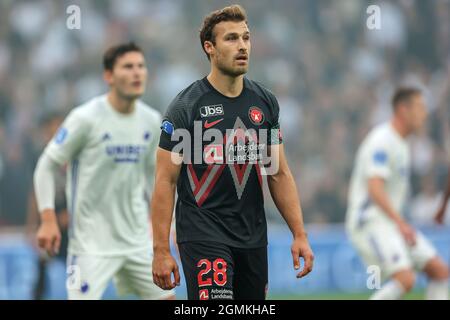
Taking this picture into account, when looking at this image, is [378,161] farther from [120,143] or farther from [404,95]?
[120,143]

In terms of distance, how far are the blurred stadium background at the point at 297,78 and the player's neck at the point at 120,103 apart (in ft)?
19.9

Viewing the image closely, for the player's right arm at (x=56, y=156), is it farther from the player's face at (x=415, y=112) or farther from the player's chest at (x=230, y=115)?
the player's face at (x=415, y=112)

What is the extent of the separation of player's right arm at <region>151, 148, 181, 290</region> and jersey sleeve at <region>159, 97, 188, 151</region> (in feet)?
0.17

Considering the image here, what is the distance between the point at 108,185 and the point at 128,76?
98 centimetres

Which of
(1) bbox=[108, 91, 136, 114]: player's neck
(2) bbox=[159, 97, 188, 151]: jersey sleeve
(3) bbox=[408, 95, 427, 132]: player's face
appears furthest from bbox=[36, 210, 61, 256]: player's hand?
(3) bbox=[408, 95, 427, 132]: player's face

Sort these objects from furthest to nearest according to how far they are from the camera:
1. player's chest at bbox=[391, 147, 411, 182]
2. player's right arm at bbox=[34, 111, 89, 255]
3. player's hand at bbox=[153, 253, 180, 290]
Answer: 1. player's chest at bbox=[391, 147, 411, 182]
2. player's right arm at bbox=[34, 111, 89, 255]
3. player's hand at bbox=[153, 253, 180, 290]

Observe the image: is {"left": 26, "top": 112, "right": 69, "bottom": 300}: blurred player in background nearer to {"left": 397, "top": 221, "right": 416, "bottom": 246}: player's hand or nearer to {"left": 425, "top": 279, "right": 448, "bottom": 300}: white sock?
{"left": 397, "top": 221, "right": 416, "bottom": 246}: player's hand

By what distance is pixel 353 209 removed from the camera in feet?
37.1

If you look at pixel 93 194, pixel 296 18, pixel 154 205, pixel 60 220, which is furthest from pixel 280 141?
pixel 296 18

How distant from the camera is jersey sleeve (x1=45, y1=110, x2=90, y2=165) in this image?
867 centimetres

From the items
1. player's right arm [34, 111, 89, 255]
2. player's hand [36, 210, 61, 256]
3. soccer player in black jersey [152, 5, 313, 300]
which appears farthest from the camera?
player's right arm [34, 111, 89, 255]

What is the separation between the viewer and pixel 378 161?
10930 mm

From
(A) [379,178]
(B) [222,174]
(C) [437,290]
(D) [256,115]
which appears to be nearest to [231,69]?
(D) [256,115]

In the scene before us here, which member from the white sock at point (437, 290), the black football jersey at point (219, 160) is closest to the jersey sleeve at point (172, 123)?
the black football jersey at point (219, 160)
